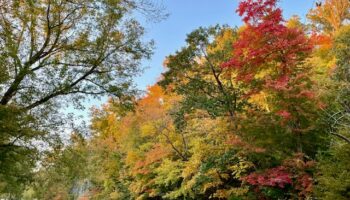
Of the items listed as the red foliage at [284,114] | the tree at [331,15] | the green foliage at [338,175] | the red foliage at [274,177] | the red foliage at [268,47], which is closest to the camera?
the green foliage at [338,175]

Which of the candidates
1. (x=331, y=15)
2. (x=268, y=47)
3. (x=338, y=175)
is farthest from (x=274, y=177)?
(x=331, y=15)

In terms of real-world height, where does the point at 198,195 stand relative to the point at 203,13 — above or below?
below

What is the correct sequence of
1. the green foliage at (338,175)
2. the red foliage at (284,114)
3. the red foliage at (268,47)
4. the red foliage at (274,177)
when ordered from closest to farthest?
the green foliage at (338,175), the red foliage at (284,114), the red foliage at (274,177), the red foliage at (268,47)

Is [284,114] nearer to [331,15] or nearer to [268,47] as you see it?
[268,47]

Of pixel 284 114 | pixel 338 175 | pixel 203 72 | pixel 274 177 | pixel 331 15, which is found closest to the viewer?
pixel 338 175

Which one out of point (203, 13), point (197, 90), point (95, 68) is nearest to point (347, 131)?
point (203, 13)

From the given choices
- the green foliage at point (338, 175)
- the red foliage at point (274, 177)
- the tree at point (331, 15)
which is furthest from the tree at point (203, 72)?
the tree at point (331, 15)

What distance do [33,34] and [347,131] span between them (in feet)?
23.6

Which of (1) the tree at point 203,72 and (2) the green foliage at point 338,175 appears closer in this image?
(2) the green foliage at point 338,175

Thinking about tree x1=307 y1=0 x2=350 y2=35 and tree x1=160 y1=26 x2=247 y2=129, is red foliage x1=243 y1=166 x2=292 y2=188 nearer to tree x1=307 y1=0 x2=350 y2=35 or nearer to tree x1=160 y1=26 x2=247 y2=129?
tree x1=160 y1=26 x2=247 y2=129

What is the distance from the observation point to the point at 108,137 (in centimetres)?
2616

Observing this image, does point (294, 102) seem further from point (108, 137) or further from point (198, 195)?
point (108, 137)

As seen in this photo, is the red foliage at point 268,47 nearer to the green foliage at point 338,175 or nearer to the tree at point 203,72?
the tree at point 203,72

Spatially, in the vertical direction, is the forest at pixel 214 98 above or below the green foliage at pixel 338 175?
above
